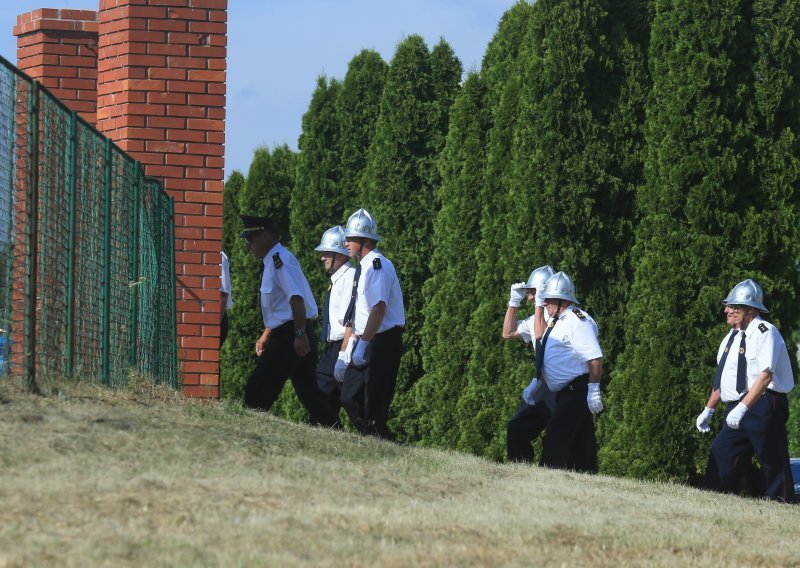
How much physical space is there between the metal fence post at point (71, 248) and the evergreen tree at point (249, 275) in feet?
37.4

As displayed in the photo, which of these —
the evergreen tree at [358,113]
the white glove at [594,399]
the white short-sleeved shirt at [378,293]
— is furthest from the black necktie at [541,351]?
the evergreen tree at [358,113]

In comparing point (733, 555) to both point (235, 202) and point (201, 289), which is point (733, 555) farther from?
point (235, 202)

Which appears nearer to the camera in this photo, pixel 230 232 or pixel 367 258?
pixel 367 258

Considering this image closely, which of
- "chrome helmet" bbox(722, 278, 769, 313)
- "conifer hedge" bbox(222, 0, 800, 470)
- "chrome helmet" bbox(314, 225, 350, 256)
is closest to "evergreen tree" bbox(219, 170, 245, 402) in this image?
"conifer hedge" bbox(222, 0, 800, 470)

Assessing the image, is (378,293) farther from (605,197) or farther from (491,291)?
(491,291)

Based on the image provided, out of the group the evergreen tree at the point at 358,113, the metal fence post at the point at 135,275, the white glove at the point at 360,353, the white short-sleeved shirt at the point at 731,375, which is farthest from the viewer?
the evergreen tree at the point at 358,113

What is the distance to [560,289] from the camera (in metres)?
11.8

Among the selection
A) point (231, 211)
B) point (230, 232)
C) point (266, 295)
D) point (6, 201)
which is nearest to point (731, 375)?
point (266, 295)

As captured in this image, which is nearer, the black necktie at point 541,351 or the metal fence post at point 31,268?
the metal fence post at point 31,268

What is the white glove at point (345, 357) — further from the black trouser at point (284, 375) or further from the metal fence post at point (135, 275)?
the metal fence post at point (135, 275)

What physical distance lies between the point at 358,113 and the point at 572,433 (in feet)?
28.2

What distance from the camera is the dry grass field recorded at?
5.53 m

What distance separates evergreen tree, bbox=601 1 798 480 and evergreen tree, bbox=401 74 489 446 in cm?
293

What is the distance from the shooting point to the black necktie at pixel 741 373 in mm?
11398
